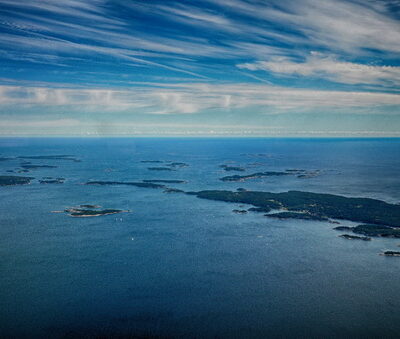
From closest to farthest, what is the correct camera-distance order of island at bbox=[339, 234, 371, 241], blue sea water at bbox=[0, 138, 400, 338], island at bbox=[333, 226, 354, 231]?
blue sea water at bbox=[0, 138, 400, 338]
island at bbox=[339, 234, 371, 241]
island at bbox=[333, 226, 354, 231]

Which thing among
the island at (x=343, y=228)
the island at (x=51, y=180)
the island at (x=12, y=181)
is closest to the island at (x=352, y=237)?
the island at (x=343, y=228)

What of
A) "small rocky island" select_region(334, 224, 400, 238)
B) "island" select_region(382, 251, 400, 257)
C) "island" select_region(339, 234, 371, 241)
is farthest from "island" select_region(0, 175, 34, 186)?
"island" select_region(382, 251, 400, 257)

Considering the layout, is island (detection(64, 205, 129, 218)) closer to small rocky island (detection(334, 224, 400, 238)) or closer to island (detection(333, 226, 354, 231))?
island (detection(333, 226, 354, 231))

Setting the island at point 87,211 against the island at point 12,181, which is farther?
the island at point 12,181

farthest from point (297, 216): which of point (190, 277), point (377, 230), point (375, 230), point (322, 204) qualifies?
point (190, 277)

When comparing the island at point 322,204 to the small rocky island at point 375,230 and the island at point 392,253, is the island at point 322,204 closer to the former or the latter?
the small rocky island at point 375,230

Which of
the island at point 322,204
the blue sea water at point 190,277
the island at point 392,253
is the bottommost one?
the blue sea water at point 190,277
